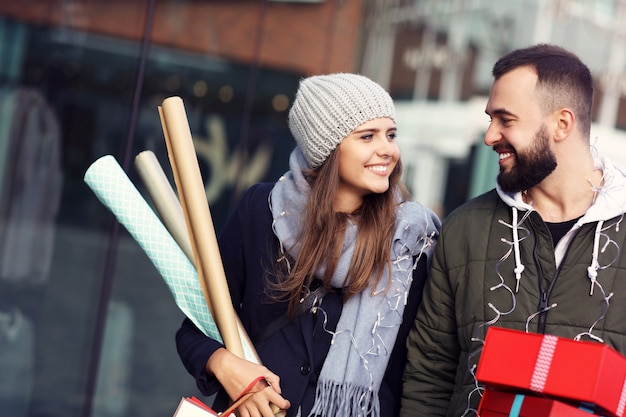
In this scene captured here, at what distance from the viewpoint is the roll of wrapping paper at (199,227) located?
9.34 ft

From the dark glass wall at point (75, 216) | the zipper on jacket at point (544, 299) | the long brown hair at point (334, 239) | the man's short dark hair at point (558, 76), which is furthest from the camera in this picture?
the dark glass wall at point (75, 216)

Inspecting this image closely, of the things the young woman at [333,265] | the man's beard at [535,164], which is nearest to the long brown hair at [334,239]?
the young woman at [333,265]

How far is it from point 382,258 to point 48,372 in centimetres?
340

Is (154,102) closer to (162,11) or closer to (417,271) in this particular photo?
(162,11)

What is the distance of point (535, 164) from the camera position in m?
2.86

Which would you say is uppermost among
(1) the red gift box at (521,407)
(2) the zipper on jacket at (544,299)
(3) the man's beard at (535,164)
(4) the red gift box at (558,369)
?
(3) the man's beard at (535,164)

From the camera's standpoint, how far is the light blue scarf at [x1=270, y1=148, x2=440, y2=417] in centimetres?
300

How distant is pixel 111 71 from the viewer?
5781mm

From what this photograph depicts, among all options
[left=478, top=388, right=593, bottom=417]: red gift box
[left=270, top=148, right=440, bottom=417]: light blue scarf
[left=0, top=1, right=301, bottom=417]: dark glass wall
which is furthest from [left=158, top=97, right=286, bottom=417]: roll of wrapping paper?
[left=0, top=1, right=301, bottom=417]: dark glass wall

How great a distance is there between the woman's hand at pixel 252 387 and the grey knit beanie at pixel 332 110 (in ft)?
2.36

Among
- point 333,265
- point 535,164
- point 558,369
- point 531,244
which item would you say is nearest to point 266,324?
point 333,265

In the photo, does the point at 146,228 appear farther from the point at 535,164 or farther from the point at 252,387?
the point at 535,164

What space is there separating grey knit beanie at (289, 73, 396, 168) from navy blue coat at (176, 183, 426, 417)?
0.23 metres

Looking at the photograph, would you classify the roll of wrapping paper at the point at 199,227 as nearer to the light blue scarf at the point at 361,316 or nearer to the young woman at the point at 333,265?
the young woman at the point at 333,265
